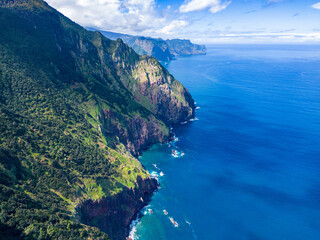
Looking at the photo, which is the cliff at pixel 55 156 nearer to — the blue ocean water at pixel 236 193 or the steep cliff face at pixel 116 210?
the steep cliff face at pixel 116 210

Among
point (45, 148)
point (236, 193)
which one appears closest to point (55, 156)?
point (45, 148)

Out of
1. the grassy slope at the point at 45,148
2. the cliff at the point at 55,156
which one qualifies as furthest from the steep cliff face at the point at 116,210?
the grassy slope at the point at 45,148


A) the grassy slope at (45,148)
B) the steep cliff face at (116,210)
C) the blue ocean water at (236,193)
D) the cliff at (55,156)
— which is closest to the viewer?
the grassy slope at (45,148)

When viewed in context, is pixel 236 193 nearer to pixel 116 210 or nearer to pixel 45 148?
pixel 116 210

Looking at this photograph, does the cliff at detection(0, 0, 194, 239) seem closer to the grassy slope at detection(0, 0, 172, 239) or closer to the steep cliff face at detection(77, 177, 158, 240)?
the grassy slope at detection(0, 0, 172, 239)

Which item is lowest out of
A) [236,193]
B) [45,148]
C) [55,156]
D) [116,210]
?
[236,193]

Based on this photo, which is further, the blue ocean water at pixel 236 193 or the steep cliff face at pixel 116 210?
the blue ocean water at pixel 236 193

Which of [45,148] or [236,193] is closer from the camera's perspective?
[45,148]

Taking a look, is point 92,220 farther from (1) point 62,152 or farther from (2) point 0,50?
(2) point 0,50
